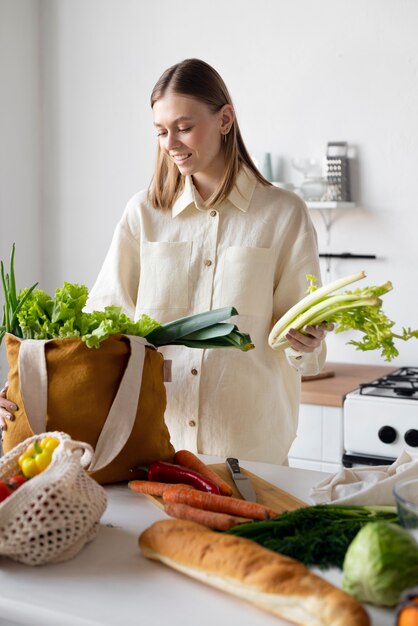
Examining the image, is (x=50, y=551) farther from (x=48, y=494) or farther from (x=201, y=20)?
(x=201, y=20)

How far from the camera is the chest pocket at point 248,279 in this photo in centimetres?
195

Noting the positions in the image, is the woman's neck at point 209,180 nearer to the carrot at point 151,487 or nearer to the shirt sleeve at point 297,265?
the shirt sleeve at point 297,265

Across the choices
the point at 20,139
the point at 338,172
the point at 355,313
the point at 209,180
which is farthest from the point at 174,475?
the point at 20,139

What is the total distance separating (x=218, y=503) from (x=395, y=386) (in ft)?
4.92

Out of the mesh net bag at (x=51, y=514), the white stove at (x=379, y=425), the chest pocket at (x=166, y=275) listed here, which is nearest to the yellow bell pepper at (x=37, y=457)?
the mesh net bag at (x=51, y=514)

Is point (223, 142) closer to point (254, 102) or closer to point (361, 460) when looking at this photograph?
point (361, 460)

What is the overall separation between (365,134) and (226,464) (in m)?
1.95

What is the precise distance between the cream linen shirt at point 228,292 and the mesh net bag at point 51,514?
743 millimetres

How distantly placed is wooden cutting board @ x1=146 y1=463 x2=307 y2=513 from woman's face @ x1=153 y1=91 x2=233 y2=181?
2.36 feet

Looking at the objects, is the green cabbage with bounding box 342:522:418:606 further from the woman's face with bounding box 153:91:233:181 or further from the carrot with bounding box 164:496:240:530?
the woman's face with bounding box 153:91:233:181

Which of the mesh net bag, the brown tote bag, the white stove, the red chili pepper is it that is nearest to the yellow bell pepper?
the mesh net bag

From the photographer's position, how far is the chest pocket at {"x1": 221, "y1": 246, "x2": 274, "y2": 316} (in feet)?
6.40

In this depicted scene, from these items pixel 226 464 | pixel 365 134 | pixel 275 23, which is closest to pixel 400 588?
pixel 226 464

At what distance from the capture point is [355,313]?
1455 millimetres
